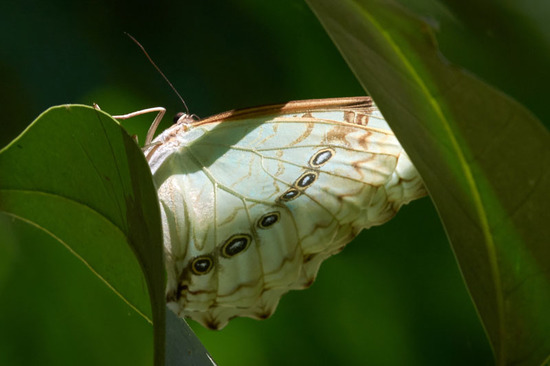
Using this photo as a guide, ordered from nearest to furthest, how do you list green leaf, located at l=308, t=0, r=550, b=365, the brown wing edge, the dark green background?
→ green leaf, located at l=308, t=0, r=550, b=365, the brown wing edge, the dark green background

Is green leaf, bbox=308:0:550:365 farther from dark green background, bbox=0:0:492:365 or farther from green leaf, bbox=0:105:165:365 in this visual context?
dark green background, bbox=0:0:492:365

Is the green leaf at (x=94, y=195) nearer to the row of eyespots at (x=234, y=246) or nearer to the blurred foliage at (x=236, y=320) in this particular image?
the row of eyespots at (x=234, y=246)

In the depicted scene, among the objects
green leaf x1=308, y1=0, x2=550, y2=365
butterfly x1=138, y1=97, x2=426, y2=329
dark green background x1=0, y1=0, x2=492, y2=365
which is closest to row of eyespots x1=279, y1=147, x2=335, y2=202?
butterfly x1=138, y1=97, x2=426, y2=329

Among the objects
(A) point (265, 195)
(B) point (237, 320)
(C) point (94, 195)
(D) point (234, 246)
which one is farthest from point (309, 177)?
(C) point (94, 195)

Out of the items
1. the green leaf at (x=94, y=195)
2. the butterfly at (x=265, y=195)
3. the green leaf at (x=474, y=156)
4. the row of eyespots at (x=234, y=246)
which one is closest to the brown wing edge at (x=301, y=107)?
the butterfly at (x=265, y=195)

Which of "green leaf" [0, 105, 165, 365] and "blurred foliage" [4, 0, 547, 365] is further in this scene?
"blurred foliage" [4, 0, 547, 365]

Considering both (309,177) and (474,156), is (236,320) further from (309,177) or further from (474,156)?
(474,156)

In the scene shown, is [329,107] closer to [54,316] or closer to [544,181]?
[544,181]

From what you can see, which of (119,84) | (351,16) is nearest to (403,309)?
(119,84)
